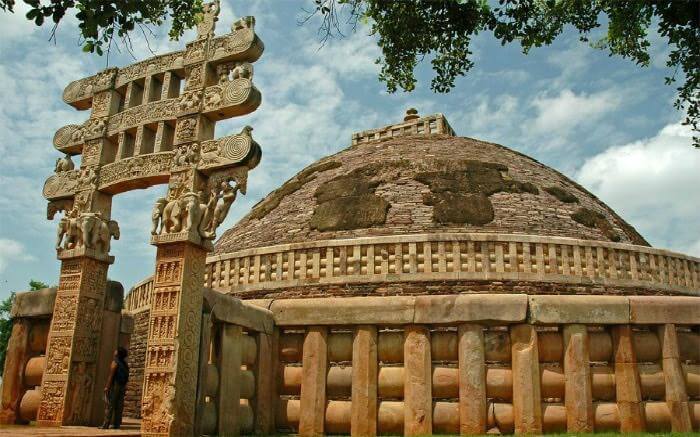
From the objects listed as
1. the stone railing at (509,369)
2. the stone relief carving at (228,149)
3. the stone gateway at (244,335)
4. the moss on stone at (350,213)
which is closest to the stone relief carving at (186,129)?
the stone gateway at (244,335)

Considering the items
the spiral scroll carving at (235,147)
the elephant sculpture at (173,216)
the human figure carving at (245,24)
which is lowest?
the elephant sculpture at (173,216)

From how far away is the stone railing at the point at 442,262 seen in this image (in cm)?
1441

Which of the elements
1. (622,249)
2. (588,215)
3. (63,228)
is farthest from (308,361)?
(588,215)

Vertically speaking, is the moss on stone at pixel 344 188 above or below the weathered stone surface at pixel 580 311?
above

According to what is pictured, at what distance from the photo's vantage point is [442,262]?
14.5 m

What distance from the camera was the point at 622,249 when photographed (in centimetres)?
1545

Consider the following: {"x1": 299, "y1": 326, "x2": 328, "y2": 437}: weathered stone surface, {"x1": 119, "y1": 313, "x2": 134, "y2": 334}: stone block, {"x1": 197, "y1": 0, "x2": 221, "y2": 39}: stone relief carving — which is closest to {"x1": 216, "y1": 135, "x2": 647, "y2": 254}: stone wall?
{"x1": 119, "y1": 313, "x2": 134, "y2": 334}: stone block

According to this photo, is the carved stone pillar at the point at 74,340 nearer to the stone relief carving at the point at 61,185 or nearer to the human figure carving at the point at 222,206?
the stone relief carving at the point at 61,185

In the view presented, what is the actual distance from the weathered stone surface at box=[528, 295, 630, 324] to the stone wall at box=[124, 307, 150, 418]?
8.86 meters

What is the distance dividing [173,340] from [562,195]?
1595cm

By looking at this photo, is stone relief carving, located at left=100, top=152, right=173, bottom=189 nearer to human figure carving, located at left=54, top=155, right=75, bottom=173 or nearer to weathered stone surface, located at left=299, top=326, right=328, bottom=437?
human figure carving, located at left=54, top=155, right=75, bottom=173

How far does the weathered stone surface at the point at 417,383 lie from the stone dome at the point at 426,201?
9.95 meters

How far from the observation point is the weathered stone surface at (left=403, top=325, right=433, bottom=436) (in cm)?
645

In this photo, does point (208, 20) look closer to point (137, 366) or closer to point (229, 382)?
point (229, 382)
